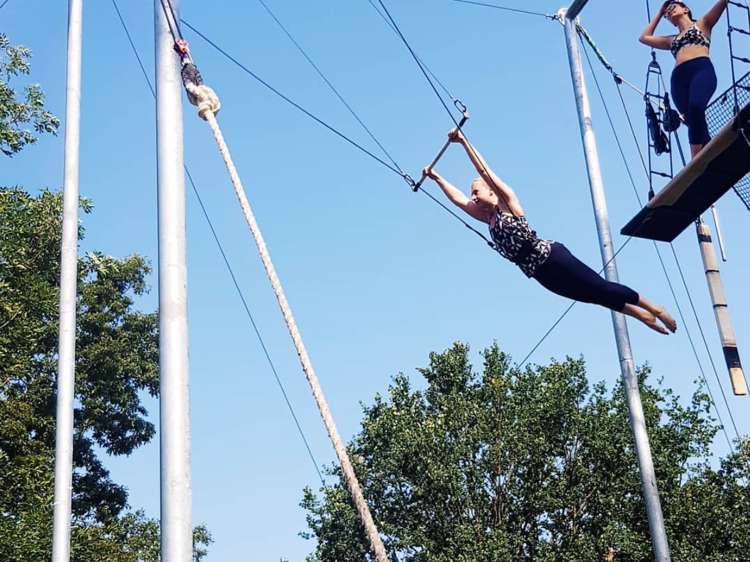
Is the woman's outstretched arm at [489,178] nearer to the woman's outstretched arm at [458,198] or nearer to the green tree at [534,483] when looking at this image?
the woman's outstretched arm at [458,198]

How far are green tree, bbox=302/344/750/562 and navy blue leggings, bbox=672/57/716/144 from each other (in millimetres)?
10254

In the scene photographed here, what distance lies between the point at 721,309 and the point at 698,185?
3.82 ft

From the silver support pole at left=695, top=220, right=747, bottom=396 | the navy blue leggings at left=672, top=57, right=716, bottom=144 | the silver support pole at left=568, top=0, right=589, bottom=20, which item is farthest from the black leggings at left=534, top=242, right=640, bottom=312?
the silver support pole at left=568, top=0, right=589, bottom=20

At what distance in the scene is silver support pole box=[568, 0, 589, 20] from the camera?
9.68 metres

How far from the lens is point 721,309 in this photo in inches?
258

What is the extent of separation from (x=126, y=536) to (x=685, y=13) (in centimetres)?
1608

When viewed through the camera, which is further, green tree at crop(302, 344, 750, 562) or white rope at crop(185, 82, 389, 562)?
green tree at crop(302, 344, 750, 562)

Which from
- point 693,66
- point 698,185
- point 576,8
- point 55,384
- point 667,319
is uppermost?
point 55,384

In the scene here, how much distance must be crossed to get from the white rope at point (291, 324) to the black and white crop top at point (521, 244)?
1756 mm

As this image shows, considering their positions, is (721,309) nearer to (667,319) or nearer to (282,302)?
(667,319)

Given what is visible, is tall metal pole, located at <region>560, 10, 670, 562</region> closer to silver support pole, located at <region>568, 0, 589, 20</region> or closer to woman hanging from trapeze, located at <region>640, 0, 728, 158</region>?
silver support pole, located at <region>568, 0, 589, 20</region>

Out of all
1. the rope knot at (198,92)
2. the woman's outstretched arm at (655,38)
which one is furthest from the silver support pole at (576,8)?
the rope knot at (198,92)

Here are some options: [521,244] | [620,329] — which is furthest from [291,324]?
[620,329]

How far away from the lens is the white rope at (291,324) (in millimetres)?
3943
